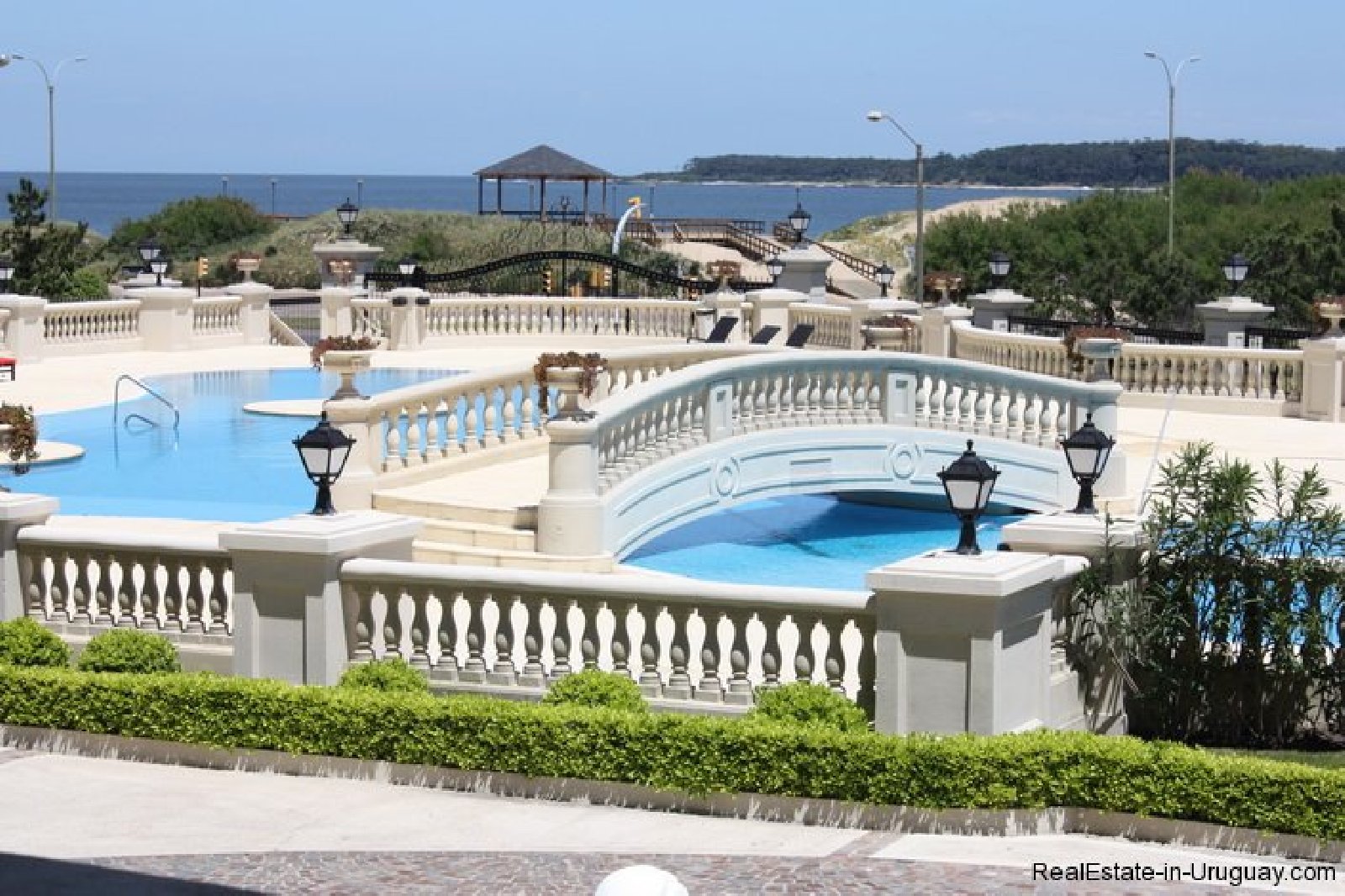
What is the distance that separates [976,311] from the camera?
45.0 meters

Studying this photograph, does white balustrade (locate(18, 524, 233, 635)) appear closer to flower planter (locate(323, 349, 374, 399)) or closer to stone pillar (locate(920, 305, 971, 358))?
flower planter (locate(323, 349, 374, 399))

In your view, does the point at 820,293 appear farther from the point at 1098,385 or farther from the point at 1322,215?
the point at 1322,215

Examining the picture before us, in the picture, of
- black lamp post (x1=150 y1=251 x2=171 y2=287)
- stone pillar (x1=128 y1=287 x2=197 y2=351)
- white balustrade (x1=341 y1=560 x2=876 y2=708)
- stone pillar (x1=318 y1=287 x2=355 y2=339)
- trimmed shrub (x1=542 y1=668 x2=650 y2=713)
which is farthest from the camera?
stone pillar (x1=318 y1=287 x2=355 y2=339)

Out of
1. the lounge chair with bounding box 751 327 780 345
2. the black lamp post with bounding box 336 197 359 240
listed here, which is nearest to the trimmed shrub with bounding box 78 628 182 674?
the lounge chair with bounding box 751 327 780 345

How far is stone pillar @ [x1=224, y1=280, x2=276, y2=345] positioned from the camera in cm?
4928

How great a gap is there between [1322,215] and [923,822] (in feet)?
219

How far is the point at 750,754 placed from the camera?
1371 cm

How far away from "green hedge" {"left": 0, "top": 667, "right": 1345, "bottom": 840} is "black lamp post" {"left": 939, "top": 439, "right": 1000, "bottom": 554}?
126cm

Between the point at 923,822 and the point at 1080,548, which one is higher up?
the point at 1080,548

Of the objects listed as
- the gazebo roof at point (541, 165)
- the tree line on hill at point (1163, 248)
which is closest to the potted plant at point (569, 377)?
the tree line on hill at point (1163, 248)

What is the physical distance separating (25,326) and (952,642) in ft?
106

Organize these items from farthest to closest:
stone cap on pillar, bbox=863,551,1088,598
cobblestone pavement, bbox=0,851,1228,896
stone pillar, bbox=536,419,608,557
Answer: stone pillar, bbox=536,419,608,557 → stone cap on pillar, bbox=863,551,1088,598 → cobblestone pavement, bbox=0,851,1228,896

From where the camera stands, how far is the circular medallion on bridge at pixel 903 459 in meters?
27.6

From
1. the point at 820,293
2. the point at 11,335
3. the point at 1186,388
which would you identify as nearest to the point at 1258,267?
the point at 820,293
